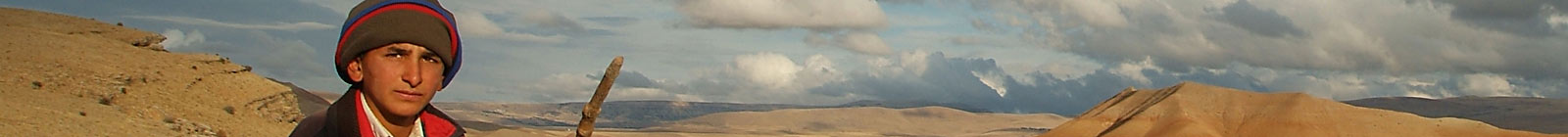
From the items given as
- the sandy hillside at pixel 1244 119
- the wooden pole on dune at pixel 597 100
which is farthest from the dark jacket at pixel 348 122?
the sandy hillside at pixel 1244 119

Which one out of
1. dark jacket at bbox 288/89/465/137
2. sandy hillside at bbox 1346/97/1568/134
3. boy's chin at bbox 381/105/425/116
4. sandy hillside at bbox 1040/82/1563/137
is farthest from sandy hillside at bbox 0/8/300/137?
sandy hillside at bbox 1346/97/1568/134

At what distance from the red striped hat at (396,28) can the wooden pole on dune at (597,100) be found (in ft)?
1.30

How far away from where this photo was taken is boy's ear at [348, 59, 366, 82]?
75.9 inches

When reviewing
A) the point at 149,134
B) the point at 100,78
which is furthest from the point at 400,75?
the point at 100,78

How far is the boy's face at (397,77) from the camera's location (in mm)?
1911

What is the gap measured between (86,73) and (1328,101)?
150 feet

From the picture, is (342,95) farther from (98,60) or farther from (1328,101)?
(1328,101)

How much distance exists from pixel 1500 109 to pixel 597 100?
153 metres

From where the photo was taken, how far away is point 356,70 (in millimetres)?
1936

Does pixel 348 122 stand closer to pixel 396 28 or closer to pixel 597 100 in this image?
pixel 396 28

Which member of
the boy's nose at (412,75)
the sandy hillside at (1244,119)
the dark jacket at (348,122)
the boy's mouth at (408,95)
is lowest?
the dark jacket at (348,122)

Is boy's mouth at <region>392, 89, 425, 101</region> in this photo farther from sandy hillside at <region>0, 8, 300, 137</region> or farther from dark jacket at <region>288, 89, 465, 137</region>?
sandy hillside at <region>0, 8, 300, 137</region>

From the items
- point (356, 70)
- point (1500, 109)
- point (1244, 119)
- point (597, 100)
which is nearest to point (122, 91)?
point (597, 100)

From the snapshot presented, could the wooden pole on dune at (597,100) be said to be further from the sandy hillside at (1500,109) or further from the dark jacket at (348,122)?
the sandy hillside at (1500,109)
